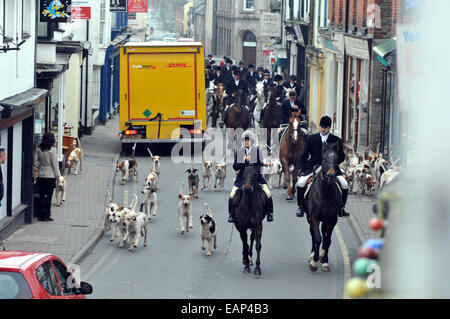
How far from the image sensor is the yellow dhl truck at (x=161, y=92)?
98.4ft

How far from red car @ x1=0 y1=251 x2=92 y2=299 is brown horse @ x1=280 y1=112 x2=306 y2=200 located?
41.7 feet

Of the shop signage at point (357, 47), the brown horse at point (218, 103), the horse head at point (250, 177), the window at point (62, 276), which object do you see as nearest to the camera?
the window at point (62, 276)

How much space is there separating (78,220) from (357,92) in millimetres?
14349

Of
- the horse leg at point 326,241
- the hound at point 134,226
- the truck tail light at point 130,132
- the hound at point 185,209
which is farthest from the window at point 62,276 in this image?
the truck tail light at point 130,132

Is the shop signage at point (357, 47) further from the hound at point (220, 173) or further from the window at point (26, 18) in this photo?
the window at point (26, 18)

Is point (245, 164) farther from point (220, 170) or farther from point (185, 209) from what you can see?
point (220, 170)

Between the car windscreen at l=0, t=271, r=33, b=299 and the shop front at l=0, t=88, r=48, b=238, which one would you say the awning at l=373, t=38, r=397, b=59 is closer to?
the shop front at l=0, t=88, r=48, b=238

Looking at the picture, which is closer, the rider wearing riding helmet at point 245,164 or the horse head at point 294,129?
the rider wearing riding helmet at point 245,164

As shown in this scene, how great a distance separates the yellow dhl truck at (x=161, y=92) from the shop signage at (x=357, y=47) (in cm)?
513

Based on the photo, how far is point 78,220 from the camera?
1989 cm

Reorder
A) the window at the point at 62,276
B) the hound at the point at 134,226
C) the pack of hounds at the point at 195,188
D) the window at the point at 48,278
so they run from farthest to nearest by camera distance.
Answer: the pack of hounds at the point at 195,188 → the hound at the point at 134,226 → the window at the point at 62,276 → the window at the point at 48,278
